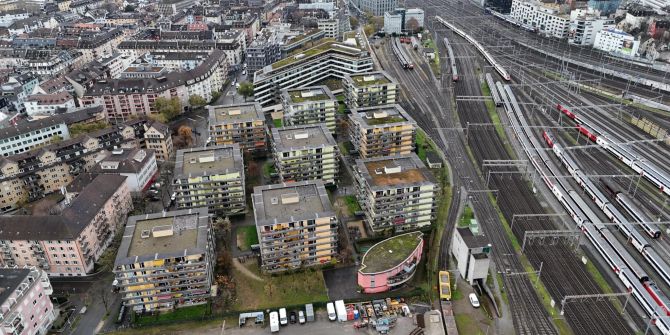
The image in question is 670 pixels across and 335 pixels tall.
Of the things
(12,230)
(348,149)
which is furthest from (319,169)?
(12,230)

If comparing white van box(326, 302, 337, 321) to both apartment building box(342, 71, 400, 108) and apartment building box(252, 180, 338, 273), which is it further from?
apartment building box(342, 71, 400, 108)

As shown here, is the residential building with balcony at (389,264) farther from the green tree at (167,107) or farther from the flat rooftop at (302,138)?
the green tree at (167,107)

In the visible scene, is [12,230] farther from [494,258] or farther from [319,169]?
[494,258]

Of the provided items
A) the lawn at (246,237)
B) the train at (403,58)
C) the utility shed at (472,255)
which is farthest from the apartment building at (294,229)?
the train at (403,58)

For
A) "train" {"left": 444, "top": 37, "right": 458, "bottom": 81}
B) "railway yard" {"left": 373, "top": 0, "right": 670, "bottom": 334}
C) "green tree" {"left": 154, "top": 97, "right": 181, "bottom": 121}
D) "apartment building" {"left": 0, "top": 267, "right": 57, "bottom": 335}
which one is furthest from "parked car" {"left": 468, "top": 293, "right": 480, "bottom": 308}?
"train" {"left": 444, "top": 37, "right": 458, "bottom": 81}

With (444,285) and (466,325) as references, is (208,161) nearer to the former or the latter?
(444,285)

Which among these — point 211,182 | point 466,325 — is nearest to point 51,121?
point 211,182
